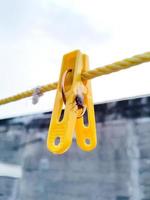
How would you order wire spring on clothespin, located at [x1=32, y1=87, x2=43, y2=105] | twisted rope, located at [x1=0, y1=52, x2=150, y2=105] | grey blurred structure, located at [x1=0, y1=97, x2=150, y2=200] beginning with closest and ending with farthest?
twisted rope, located at [x1=0, y1=52, x2=150, y2=105] → wire spring on clothespin, located at [x1=32, y1=87, x2=43, y2=105] → grey blurred structure, located at [x1=0, y1=97, x2=150, y2=200]

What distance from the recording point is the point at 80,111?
39 cm

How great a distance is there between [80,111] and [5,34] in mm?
890

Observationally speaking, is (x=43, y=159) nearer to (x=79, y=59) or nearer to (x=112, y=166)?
(x=112, y=166)

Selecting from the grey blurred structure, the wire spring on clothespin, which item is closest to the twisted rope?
the wire spring on clothespin

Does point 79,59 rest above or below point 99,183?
above

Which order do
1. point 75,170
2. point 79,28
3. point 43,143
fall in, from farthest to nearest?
point 79,28 → point 43,143 → point 75,170

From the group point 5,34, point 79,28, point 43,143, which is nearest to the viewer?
point 43,143

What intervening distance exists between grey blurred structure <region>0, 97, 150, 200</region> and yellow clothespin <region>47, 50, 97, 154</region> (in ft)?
0.96

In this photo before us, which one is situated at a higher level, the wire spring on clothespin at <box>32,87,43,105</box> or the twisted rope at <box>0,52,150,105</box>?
the wire spring on clothespin at <box>32,87,43,105</box>

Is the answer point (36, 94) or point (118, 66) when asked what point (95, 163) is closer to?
point (36, 94)

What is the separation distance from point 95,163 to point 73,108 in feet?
1.34

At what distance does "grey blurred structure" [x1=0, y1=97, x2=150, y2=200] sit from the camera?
66 centimetres

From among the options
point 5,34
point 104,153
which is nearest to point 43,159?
point 104,153

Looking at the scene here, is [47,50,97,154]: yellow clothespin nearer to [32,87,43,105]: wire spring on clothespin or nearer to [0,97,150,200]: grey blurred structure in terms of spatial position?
[32,87,43,105]: wire spring on clothespin
